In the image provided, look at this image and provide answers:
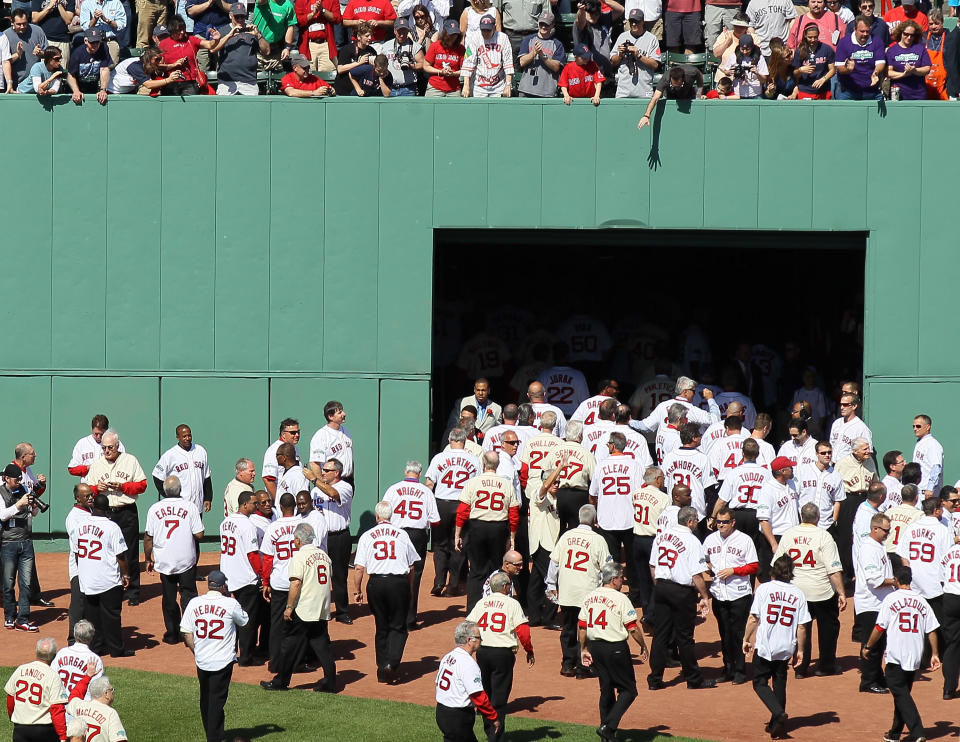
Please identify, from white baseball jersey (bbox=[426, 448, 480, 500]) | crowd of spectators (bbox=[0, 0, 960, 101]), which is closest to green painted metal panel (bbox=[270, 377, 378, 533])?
white baseball jersey (bbox=[426, 448, 480, 500])

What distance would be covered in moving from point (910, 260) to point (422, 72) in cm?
733

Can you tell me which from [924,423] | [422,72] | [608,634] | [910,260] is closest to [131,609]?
[608,634]

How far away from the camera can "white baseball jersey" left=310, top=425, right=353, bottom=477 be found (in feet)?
58.9

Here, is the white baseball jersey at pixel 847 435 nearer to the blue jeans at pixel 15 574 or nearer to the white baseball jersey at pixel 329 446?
the white baseball jersey at pixel 329 446

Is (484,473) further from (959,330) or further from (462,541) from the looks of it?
(959,330)

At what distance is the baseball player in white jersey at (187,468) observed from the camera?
17328mm

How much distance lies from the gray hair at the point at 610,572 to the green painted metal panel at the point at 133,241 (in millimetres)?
8881

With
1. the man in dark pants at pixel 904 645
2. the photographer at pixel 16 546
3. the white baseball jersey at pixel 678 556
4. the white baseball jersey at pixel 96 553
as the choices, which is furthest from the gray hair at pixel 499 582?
the photographer at pixel 16 546

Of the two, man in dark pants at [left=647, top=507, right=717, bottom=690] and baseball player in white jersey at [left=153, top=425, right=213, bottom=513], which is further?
baseball player in white jersey at [left=153, top=425, right=213, bottom=513]

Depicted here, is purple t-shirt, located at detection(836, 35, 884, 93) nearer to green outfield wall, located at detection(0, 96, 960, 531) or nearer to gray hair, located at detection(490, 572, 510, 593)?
green outfield wall, located at detection(0, 96, 960, 531)

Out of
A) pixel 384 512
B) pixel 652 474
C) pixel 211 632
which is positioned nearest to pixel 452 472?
pixel 384 512

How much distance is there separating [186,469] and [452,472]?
3268 mm

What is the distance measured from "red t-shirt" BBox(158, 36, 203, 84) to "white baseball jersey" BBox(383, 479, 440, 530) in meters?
7.15

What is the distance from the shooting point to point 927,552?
14.4m
